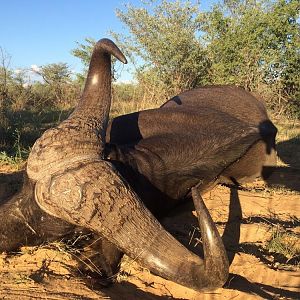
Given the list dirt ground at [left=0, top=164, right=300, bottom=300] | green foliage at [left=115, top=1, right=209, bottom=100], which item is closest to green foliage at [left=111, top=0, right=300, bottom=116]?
green foliage at [left=115, top=1, right=209, bottom=100]

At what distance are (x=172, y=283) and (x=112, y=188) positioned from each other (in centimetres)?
87

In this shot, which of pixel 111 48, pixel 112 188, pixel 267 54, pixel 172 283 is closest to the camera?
pixel 112 188

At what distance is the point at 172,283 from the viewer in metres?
2.60

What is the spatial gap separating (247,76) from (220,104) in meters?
8.70

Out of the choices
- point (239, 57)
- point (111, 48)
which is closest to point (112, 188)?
point (111, 48)

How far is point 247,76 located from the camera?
13.2 m

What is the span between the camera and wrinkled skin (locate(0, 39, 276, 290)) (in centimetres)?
202

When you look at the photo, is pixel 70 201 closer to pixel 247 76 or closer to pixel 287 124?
pixel 287 124

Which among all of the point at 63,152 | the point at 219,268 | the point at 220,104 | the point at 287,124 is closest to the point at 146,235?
the point at 219,268

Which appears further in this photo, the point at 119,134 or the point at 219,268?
the point at 119,134

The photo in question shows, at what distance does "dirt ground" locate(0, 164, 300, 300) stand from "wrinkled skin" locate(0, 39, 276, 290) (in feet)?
0.57

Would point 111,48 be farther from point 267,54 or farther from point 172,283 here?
point 267,54

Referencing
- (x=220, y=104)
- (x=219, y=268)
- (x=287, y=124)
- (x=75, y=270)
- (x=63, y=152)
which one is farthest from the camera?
(x=287, y=124)

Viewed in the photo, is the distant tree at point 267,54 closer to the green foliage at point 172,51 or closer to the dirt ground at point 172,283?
the green foliage at point 172,51
